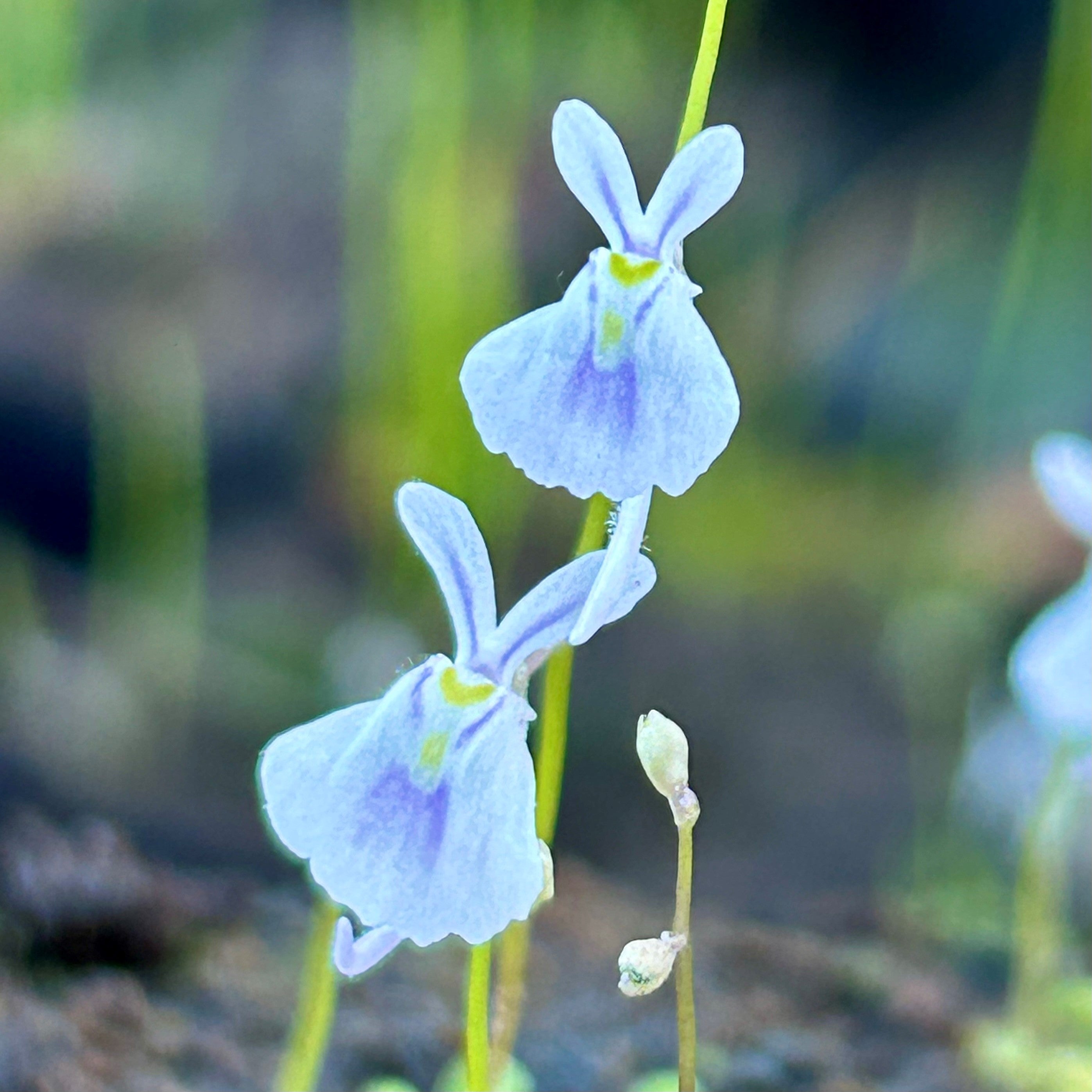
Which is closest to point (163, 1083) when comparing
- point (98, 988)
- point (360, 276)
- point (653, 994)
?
point (98, 988)

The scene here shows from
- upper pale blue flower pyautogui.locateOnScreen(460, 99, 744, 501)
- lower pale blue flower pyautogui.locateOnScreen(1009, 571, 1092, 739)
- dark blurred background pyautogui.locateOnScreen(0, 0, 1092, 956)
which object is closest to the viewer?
upper pale blue flower pyautogui.locateOnScreen(460, 99, 744, 501)

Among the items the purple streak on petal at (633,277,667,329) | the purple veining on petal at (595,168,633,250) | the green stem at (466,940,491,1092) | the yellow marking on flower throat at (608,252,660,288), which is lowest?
the green stem at (466,940,491,1092)

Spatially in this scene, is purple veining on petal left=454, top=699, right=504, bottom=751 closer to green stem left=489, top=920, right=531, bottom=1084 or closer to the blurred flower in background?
green stem left=489, top=920, right=531, bottom=1084

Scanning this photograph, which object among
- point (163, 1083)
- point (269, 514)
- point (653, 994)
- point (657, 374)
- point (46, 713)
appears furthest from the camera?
point (269, 514)

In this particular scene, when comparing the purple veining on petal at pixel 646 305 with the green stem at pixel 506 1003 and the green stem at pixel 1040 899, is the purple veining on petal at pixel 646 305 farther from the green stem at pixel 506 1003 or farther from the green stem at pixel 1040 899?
the green stem at pixel 1040 899

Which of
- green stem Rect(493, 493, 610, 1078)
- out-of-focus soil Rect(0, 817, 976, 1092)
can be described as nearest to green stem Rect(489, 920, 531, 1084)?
green stem Rect(493, 493, 610, 1078)

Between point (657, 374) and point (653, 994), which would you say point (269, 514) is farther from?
point (657, 374)

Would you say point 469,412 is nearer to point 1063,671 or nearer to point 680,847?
point 1063,671
